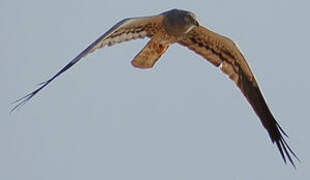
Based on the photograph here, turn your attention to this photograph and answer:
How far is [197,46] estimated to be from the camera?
33.4ft

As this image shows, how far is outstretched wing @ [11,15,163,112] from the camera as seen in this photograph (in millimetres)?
8391

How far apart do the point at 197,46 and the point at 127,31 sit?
109 centimetres

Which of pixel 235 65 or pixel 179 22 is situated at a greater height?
pixel 179 22

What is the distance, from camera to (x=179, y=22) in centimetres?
978

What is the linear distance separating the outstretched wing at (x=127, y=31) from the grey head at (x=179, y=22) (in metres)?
0.13

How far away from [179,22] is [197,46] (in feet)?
1.78

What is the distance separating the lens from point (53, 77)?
25.6 feet

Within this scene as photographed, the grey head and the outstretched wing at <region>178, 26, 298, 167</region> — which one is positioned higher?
the grey head

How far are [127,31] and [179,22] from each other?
2.23 feet

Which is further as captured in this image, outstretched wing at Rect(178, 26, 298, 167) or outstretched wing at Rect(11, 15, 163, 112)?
outstretched wing at Rect(178, 26, 298, 167)

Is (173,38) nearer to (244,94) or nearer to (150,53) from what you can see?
(150,53)

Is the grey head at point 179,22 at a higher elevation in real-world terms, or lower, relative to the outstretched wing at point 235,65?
higher

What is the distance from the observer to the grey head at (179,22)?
978 centimetres

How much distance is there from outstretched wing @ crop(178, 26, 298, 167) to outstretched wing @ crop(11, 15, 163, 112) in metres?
0.53
